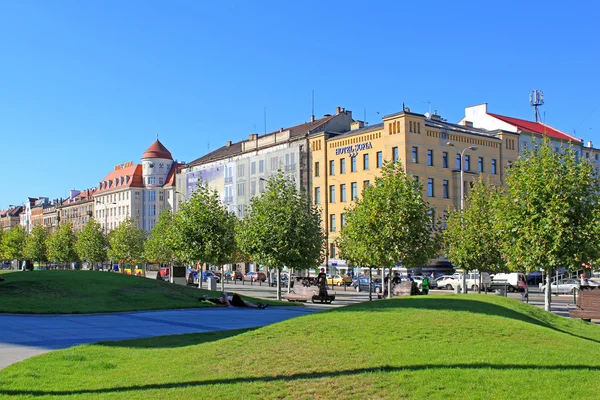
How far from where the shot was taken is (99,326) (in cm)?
2050

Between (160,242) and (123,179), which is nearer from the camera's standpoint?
(160,242)

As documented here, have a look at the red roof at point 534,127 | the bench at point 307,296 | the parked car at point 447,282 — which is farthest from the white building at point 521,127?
the bench at point 307,296

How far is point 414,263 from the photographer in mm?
32719

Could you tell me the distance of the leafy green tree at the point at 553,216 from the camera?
938 inches

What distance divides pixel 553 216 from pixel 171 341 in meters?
15.2

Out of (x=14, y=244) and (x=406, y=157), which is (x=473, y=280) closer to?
→ (x=406, y=157)

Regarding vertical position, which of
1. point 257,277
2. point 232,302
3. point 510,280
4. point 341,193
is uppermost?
point 341,193

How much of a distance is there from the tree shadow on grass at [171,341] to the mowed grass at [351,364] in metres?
0.47

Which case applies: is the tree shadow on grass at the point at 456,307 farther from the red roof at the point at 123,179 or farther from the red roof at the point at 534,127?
the red roof at the point at 123,179

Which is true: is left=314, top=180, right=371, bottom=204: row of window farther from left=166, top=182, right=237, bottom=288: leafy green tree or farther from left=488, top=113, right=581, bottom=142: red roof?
left=166, top=182, right=237, bottom=288: leafy green tree

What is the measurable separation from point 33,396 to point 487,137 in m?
70.2

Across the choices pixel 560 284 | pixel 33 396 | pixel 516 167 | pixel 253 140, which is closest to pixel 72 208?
pixel 253 140

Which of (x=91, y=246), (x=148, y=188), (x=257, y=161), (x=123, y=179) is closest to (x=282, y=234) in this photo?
(x=257, y=161)

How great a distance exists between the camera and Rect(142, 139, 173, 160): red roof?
125m
